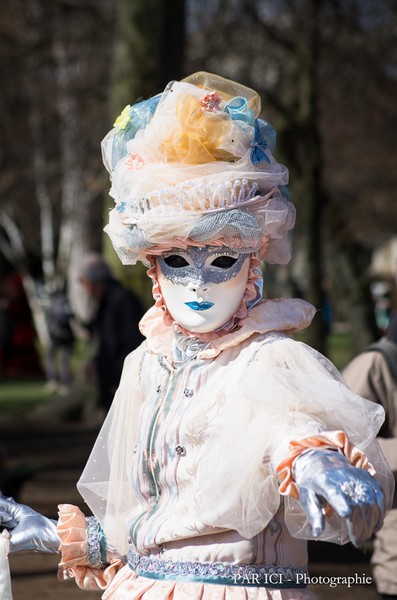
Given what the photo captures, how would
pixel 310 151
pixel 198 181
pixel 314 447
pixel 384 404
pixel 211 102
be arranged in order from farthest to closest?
pixel 310 151 < pixel 384 404 < pixel 211 102 < pixel 198 181 < pixel 314 447

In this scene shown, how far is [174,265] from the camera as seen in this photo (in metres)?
3.72

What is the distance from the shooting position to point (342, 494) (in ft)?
9.47

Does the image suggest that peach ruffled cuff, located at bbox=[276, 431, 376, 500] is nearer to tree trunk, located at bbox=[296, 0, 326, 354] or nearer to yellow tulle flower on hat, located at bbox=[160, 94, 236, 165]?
yellow tulle flower on hat, located at bbox=[160, 94, 236, 165]

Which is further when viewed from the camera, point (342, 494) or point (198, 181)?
point (198, 181)

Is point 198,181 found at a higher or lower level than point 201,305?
higher

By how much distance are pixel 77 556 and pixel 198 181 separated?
3.81ft

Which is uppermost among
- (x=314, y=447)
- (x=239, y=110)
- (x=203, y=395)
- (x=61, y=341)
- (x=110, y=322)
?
(x=239, y=110)

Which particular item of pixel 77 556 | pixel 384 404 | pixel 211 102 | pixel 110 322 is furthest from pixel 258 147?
pixel 110 322

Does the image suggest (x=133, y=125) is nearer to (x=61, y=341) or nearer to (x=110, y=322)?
(x=110, y=322)

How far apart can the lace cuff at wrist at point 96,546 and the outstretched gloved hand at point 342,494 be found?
933 mm

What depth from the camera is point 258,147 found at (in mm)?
3691

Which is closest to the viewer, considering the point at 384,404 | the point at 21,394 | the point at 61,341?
the point at 384,404

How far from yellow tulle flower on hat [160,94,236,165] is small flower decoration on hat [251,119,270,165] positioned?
61 millimetres

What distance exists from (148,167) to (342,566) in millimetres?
4525
